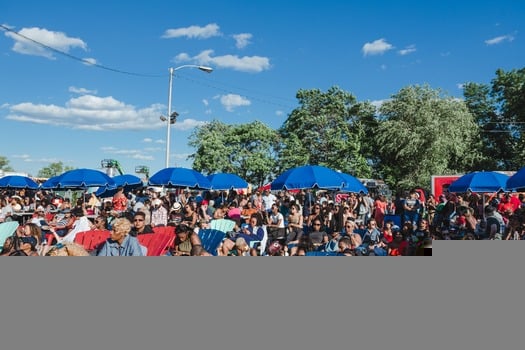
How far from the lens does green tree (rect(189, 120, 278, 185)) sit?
42062 millimetres

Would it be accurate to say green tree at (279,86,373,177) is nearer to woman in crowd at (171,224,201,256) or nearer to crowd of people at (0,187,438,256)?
crowd of people at (0,187,438,256)

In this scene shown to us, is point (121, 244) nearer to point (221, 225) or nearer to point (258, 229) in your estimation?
point (258, 229)

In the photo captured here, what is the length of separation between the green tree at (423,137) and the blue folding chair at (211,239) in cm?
3098

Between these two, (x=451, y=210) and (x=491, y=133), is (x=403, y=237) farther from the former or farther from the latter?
(x=491, y=133)

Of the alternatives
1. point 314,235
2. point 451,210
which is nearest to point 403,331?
point 314,235

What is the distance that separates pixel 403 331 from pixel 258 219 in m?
6.50

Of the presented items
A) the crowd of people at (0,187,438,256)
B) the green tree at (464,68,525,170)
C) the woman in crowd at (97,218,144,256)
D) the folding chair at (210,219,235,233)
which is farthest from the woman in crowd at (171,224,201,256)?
the green tree at (464,68,525,170)

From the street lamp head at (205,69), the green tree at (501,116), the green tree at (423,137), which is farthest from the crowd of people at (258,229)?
the green tree at (501,116)

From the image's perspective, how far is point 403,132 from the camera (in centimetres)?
3656

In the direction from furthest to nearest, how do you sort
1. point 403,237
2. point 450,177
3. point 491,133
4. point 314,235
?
point 491,133 < point 450,177 < point 314,235 < point 403,237

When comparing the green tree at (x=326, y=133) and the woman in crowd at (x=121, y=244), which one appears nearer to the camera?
the woman in crowd at (x=121, y=244)

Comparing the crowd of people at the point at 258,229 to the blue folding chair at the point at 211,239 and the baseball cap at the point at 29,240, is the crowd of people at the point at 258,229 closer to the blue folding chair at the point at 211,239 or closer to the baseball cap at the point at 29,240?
the baseball cap at the point at 29,240

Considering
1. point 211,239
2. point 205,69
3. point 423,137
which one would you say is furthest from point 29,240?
point 423,137

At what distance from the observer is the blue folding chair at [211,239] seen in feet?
22.8
